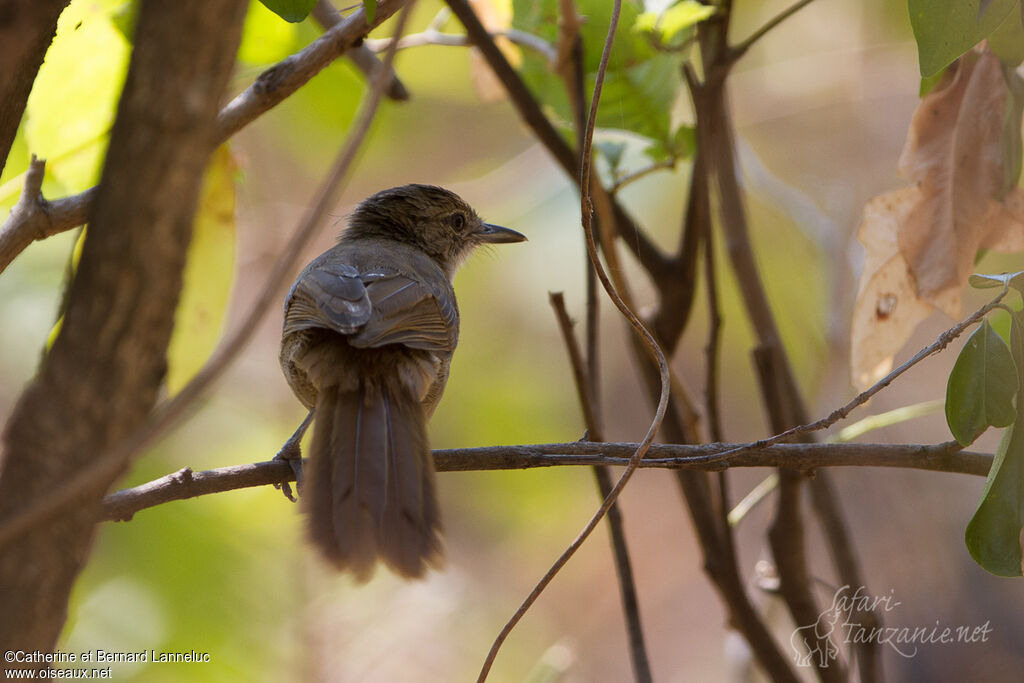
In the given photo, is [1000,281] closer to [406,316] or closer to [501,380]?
[406,316]

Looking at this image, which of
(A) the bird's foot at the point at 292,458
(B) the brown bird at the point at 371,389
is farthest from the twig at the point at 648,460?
(A) the bird's foot at the point at 292,458

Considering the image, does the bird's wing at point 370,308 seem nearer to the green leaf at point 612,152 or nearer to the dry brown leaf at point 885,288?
the green leaf at point 612,152

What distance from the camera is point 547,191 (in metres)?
5.14

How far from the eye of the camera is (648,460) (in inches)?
87.1

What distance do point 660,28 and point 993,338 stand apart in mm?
1499

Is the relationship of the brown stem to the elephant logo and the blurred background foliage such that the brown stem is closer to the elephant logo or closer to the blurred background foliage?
the blurred background foliage

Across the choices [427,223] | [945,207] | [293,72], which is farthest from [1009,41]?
[427,223]

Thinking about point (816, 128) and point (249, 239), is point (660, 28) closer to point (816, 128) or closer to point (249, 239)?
point (249, 239)

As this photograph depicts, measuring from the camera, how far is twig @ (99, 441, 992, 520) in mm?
2174

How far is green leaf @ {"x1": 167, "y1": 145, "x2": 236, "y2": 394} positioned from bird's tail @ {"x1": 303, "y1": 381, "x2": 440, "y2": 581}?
21.9 inches

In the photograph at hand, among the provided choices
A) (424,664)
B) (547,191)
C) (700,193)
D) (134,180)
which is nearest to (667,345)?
(700,193)

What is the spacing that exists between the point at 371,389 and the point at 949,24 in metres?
1.76

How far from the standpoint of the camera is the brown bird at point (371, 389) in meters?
2.28

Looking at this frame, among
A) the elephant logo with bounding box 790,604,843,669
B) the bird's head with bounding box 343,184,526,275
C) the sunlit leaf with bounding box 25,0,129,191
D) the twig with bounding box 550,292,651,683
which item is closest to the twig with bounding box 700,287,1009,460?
the twig with bounding box 550,292,651,683
